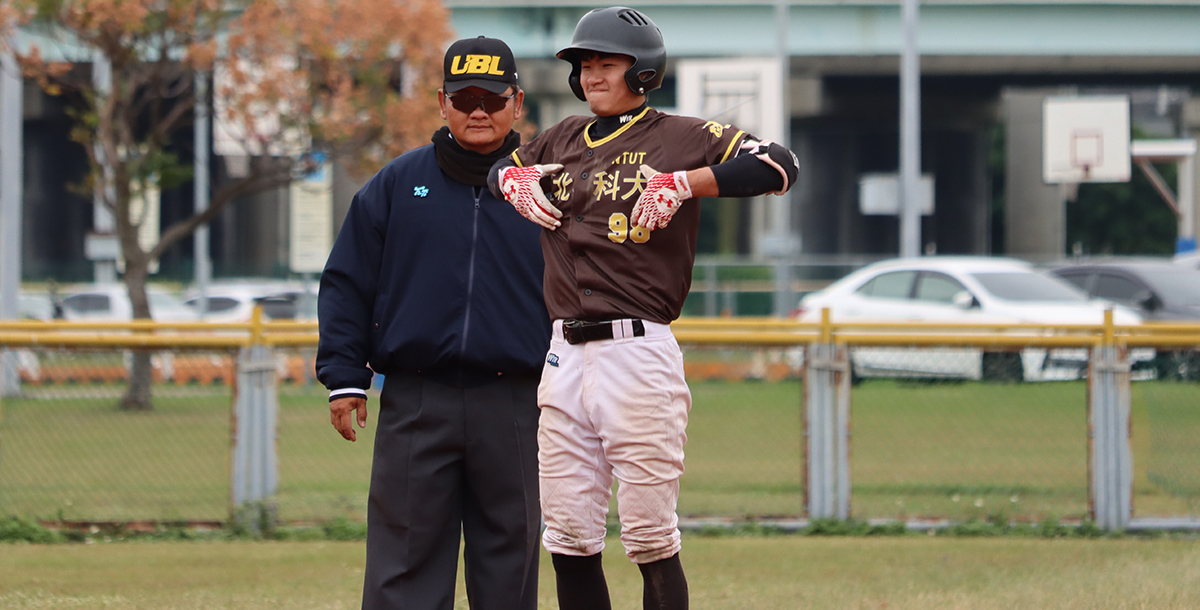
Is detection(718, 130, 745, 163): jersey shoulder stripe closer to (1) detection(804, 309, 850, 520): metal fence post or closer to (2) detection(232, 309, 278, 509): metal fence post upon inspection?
(1) detection(804, 309, 850, 520): metal fence post

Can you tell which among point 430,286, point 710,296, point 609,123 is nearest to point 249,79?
point 710,296

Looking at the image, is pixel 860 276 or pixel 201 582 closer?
pixel 201 582

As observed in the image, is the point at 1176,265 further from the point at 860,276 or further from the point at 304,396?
the point at 304,396

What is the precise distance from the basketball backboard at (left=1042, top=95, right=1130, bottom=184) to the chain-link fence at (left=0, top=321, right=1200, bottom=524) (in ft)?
68.3

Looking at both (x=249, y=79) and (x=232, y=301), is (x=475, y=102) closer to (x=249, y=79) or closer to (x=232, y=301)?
(x=249, y=79)

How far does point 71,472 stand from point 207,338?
1.19 metres

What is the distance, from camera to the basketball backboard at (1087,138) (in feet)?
90.8

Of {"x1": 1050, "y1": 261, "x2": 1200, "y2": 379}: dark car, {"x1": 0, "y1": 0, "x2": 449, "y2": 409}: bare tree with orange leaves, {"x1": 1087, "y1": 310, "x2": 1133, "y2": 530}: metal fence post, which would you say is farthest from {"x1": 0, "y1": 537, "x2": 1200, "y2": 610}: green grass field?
{"x1": 0, "y1": 0, "x2": 449, "y2": 409}: bare tree with orange leaves

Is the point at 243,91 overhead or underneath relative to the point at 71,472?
overhead

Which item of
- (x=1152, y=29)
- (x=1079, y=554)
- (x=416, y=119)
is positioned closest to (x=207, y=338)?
(x=1079, y=554)

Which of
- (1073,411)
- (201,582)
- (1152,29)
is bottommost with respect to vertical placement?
(201,582)

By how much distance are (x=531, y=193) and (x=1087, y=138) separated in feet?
87.5

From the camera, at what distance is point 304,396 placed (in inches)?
320

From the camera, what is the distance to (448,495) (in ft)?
13.4
